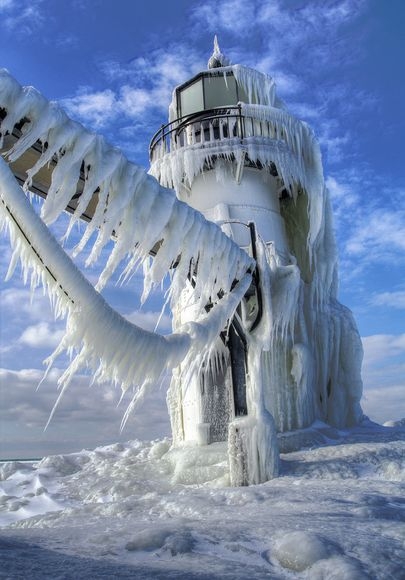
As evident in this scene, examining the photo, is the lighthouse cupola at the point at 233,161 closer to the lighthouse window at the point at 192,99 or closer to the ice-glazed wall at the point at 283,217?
the ice-glazed wall at the point at 283,217

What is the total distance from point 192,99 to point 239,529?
45.9 ft

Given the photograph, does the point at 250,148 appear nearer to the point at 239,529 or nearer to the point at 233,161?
the point at 233,161

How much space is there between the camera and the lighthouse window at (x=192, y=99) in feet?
49.7

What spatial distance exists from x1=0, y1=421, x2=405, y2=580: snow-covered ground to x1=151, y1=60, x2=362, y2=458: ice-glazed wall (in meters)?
3.01

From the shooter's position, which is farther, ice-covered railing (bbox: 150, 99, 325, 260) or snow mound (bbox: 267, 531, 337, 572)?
ice-covered railing (bbox: 150, 99, 325, 260)

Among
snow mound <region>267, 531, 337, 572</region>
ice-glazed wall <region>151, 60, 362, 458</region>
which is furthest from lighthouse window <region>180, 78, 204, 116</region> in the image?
snow mound <region>267, 531, 337, 572</region>

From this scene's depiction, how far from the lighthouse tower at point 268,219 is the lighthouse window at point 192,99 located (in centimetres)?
4

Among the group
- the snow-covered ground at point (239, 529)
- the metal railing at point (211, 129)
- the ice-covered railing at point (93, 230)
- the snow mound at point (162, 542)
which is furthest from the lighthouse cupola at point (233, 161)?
the snow mound at point (162, 542)

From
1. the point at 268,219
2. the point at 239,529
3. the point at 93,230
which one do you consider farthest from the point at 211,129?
the point at 239,529

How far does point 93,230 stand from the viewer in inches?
182

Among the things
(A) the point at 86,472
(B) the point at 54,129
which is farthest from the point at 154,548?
(A) the point at 86,472

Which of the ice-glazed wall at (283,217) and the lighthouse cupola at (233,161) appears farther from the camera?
the lighthouse cupola at (233,161)

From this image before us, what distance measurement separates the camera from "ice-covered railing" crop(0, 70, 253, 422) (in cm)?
408

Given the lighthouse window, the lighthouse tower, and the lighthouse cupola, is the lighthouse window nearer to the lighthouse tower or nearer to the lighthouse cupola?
the lighthouse tower
